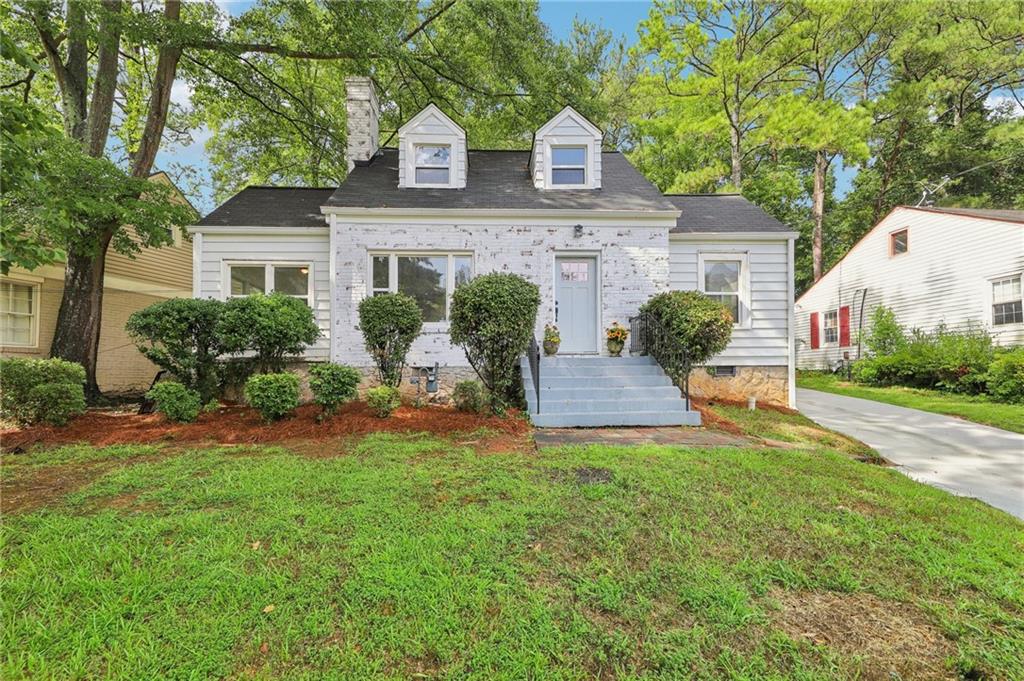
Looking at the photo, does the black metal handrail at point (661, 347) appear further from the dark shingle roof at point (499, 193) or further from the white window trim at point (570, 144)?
the white window trim at point (570, 144)

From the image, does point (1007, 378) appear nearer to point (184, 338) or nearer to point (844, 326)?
point (844, 326)

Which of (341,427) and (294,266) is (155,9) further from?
(341,427)

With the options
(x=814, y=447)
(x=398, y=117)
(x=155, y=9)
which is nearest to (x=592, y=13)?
(x=398, y=117)

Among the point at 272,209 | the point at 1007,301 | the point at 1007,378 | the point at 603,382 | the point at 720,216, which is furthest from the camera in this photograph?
the point at 1007,301

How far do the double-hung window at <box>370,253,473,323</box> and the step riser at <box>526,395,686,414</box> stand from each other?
3093 mm

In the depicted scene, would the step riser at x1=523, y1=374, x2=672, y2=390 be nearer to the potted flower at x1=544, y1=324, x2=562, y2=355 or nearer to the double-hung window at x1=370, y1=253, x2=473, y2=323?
the potted flower at x1=544, y1=324, x2=562, y2=355

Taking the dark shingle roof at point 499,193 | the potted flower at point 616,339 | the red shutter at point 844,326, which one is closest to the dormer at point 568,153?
the dark shingle roof at point 499,193

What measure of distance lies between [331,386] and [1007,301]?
58.2ft

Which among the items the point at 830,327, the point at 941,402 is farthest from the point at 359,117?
the point at 830,327

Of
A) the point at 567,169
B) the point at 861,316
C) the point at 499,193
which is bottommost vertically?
the point at 861,316

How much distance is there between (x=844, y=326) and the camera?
1694 cm

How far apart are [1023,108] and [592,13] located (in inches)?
882

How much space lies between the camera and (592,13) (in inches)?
722

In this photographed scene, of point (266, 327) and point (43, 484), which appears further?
point (266, 327)
